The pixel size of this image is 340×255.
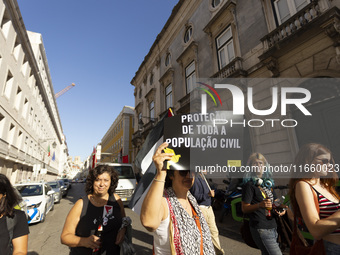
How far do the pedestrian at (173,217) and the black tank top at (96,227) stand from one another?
905mm

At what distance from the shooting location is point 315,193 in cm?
170

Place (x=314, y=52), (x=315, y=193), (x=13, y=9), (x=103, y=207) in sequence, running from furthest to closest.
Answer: (x=13, y=9)
(x=314, y=52)
(x=103, y=207)
(x=315, y=193)

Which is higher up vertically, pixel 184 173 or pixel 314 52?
pixel 314 52

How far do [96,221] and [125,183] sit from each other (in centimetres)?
823

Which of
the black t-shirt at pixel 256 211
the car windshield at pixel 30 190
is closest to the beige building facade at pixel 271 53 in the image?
the black t-shirt at pixel 256 211

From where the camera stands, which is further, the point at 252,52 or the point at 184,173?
the point at 252,52

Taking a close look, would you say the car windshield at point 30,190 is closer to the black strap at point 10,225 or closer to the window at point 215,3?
the black strap at point 10,225

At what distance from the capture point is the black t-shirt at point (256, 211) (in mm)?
2454

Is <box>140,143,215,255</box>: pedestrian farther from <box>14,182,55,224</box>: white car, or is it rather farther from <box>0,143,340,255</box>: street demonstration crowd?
<box>14,182,55,224</box>: white car

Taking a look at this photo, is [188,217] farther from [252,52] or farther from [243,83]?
[252,52]

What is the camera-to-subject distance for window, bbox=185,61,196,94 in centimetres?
1423

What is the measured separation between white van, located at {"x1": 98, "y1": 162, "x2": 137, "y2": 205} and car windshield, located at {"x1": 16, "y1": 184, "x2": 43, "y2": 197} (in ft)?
10.4

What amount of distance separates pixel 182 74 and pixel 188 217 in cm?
1474

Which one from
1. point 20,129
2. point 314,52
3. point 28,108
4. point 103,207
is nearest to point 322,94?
point 314,52
